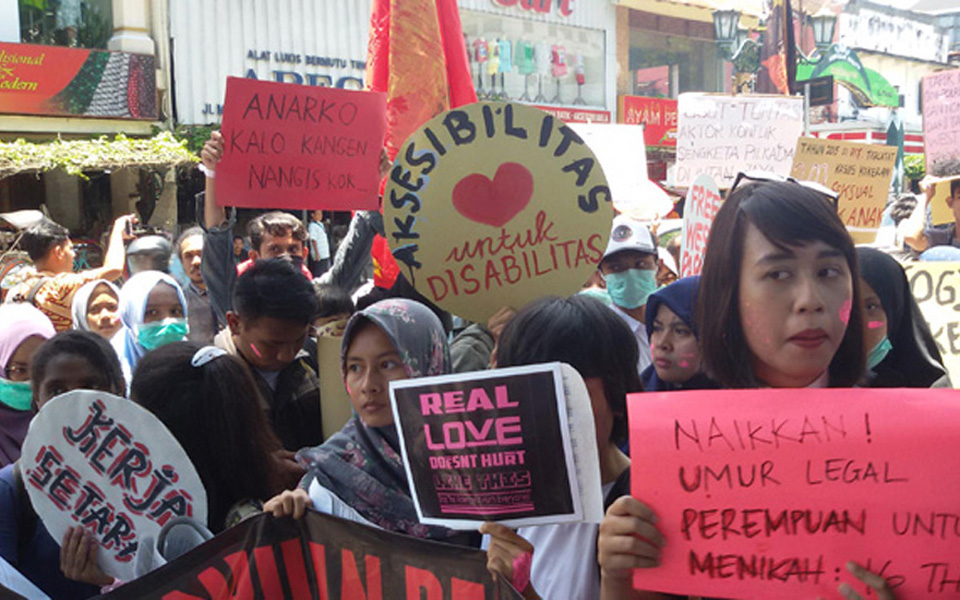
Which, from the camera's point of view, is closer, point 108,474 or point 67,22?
point 108,474

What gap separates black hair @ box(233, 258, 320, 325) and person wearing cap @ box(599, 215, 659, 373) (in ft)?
4.37

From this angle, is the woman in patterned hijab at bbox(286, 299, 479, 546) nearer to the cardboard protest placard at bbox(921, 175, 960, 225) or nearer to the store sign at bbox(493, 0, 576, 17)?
the cardboard protest placard at bbox(921, 175, 960, 225)

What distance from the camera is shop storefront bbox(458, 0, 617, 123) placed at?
20.8 meters

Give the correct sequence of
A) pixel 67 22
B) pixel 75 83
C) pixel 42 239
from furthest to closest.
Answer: pixel 67 22 → pixel 75 83 → pixel 42 239

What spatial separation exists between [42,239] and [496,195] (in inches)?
134

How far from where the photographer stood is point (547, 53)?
72.8ft

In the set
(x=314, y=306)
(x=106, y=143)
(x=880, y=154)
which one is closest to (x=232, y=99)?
(x=314, y=306)

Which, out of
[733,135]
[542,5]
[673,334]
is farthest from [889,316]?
[542,5]

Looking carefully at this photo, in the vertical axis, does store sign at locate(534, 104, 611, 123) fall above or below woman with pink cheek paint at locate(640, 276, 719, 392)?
above

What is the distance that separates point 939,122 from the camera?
567 cm

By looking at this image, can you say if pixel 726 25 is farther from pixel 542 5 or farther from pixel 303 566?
pixel 303 566

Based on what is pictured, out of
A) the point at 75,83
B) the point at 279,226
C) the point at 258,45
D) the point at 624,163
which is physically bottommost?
the point at 279,226

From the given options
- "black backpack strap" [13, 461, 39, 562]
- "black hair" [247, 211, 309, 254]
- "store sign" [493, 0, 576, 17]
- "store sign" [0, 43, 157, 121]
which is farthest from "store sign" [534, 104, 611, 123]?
"black backpack strap" [13, 461, 39, 562]

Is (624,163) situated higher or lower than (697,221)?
higher
